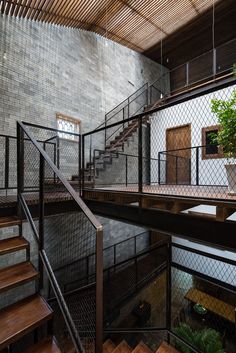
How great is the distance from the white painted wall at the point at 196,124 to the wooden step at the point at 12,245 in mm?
5162

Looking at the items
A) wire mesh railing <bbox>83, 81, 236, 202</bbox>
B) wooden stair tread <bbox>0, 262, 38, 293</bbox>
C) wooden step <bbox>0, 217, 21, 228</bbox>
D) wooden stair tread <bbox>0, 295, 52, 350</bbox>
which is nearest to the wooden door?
wire mesh railing <bbox>83, 81, 236, 202</bbox>

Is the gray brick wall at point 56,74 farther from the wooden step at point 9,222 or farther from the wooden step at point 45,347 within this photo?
the wooden step at point 45,347

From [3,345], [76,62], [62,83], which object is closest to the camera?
[3,345]

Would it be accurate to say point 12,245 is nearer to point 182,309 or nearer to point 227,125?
point 227,125

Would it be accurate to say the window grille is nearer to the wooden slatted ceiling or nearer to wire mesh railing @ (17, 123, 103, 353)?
wire mesh railing @ (17, 123, 103, 353)

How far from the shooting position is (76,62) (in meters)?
5.77

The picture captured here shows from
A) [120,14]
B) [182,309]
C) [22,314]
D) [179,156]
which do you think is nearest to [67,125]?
[120,14]

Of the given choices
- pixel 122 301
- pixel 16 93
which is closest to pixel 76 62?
pixel 16 93

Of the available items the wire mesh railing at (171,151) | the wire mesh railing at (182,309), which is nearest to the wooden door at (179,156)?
the wire mesh railing at (171,151)

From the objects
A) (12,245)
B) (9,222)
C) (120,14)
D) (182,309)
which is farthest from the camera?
(120,14)

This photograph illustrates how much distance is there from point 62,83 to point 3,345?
5365mm

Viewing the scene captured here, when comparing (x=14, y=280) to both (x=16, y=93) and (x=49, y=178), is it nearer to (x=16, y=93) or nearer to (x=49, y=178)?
(x=49, y=178)

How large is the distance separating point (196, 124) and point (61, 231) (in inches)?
205

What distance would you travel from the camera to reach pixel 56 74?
17.2ft
